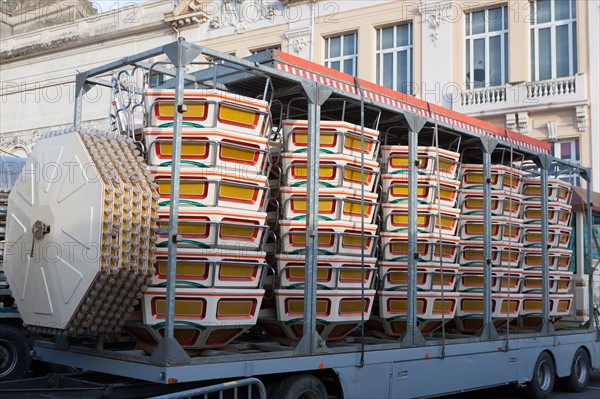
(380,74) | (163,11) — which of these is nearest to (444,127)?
(380,74)

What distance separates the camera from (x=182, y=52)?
6.31 metres

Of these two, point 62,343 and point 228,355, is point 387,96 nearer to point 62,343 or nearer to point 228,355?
point 228,355

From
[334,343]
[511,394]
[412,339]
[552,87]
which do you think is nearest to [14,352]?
[334,343]

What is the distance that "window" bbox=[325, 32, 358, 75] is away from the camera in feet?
80.9

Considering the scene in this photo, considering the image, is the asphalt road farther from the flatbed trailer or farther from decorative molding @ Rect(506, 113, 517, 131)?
decorative molding @ Rect(506, 113, 517, 131)

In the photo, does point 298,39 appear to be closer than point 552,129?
No

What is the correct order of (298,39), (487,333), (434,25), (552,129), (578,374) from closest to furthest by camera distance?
(487,333) → (578,374) → (552,129) → (434,25) → (298,39)

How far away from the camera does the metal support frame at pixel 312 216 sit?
7.27 meters

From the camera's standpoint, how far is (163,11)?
90.5ft

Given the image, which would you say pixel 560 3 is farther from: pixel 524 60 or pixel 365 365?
pixel 365 365

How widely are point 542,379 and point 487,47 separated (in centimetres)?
1360

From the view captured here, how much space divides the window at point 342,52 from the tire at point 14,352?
16310 mm

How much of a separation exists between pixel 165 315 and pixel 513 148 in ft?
21.3

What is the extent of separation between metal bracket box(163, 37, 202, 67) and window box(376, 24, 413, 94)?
17.8 m
